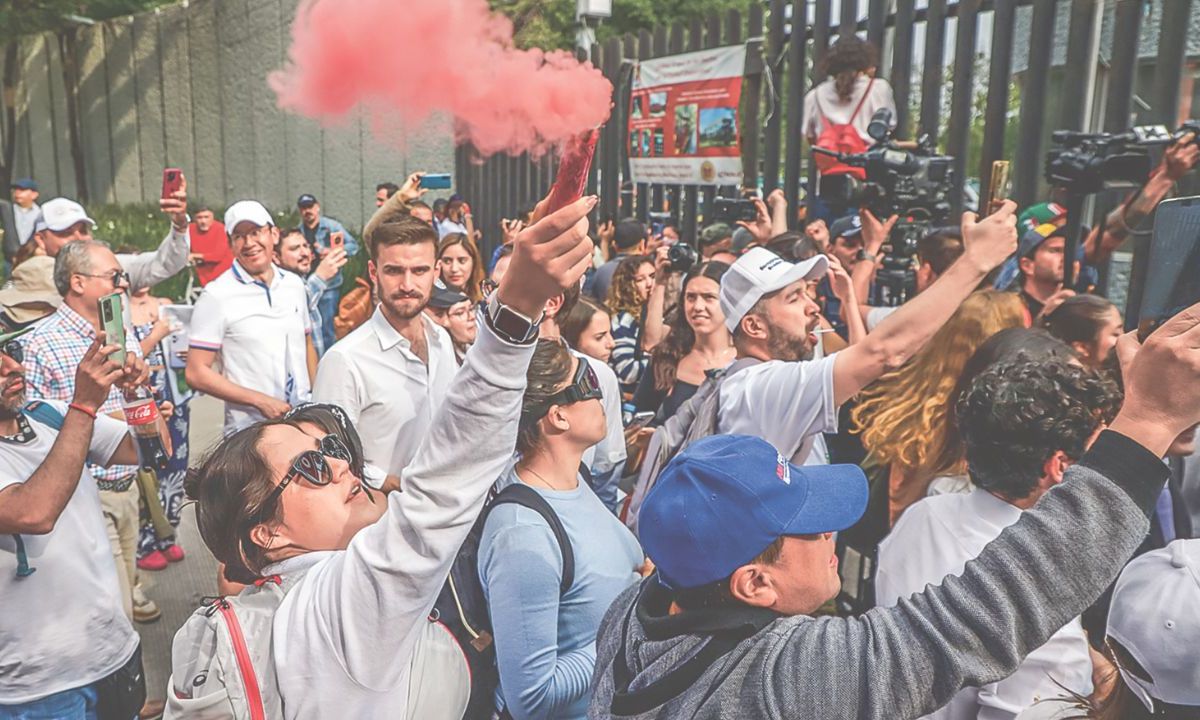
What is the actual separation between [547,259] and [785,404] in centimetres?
142

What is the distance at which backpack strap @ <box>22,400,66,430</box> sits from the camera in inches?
116

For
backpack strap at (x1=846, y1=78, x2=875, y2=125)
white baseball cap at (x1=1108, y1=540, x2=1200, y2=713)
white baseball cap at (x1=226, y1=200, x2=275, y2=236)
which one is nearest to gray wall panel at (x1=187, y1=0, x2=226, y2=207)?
white baseball cap at (x1=226, y1=200, x2=275, y2=236)

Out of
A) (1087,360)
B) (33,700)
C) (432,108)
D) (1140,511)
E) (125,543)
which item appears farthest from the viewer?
(125,543)

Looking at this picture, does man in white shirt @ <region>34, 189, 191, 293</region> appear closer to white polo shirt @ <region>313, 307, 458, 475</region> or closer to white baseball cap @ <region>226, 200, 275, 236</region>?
white baseball cap @ <region>226, 200, 275, 236</region>

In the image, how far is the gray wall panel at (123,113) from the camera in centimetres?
1767

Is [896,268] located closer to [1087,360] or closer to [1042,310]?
[1042,310]

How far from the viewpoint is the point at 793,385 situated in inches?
107

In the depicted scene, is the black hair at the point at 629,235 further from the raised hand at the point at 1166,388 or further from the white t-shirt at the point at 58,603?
the raised hand at the point at 1166,388

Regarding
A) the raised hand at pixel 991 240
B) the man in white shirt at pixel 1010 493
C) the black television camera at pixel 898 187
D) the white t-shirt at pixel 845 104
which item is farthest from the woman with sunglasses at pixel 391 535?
the white t-shirt at pixel 845 104

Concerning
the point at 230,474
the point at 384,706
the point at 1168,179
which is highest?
the point at 1168,179

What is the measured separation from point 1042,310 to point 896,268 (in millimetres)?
723

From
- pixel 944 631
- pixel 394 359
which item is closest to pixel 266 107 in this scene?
pixel 394 359

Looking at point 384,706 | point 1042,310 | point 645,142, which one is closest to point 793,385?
point 384,706

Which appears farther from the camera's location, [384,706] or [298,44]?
[298,44]
